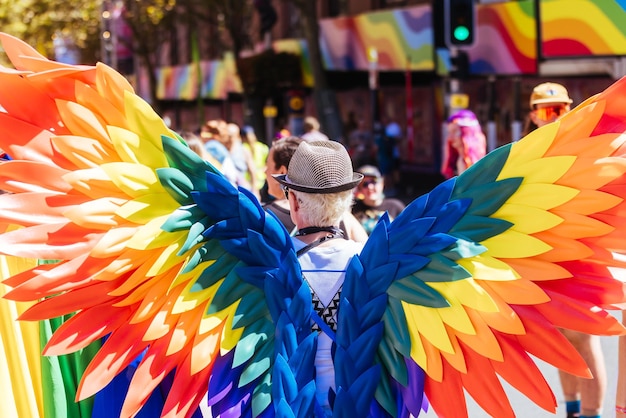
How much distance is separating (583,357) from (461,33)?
8331mm

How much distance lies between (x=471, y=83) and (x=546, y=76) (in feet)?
11.6

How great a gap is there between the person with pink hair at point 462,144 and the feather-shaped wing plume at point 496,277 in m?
3.99

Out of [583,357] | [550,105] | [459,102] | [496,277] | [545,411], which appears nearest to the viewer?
[496,277]

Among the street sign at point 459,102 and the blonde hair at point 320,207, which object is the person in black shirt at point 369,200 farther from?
the street sign at point 459,102

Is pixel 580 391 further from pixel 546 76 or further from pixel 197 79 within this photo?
pixel 197 79

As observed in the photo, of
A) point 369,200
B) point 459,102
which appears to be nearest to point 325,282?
point 369,200

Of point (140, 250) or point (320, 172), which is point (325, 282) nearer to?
point (320, 172)

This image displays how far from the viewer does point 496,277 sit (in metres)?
3.03

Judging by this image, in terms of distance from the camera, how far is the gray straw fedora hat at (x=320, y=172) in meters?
3.27

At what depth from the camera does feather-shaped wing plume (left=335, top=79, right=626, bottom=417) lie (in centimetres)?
298

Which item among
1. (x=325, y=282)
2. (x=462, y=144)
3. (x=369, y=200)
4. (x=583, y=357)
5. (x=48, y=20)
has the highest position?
(x=48, y=20)

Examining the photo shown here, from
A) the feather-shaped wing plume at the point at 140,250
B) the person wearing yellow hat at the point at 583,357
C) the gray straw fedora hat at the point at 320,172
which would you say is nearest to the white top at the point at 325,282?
the feather-shaped wing plume at the point at 140,250

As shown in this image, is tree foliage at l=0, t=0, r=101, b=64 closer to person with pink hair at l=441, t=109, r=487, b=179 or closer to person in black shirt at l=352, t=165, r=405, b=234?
person with pink hair at l=441, t=109, r=487, b=179

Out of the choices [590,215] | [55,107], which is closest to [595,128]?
[590,215]
